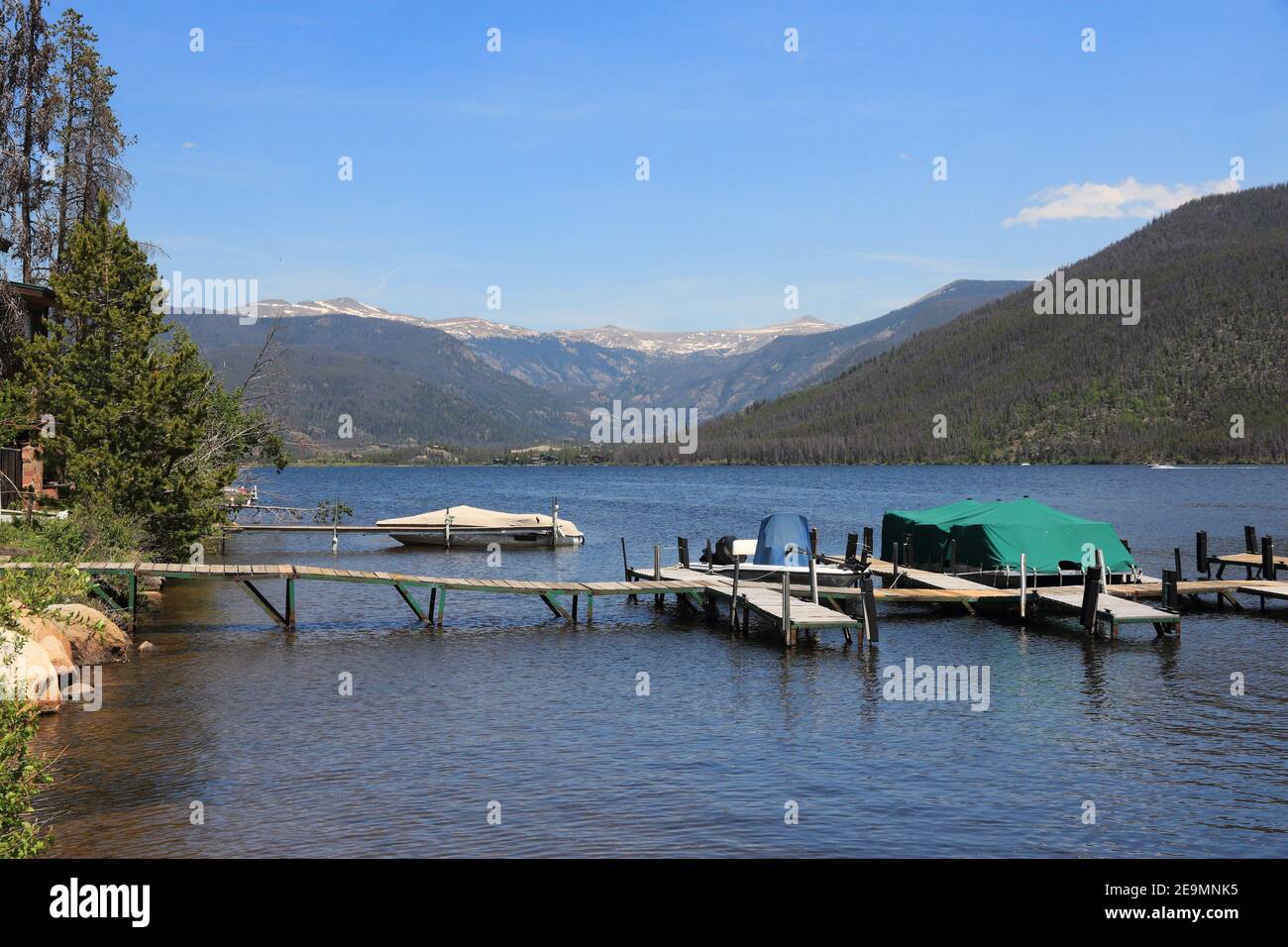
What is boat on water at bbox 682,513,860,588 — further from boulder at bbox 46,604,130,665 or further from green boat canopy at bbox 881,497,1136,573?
boulder at bbox 46,604,130,665

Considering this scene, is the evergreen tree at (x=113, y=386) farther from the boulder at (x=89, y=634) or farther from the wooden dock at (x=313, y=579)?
the boulder at (x=89, y=634)

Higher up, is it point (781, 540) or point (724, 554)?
point (781, 540)

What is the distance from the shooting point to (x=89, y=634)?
92.6 ft

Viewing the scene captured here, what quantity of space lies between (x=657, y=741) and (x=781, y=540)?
20.3m

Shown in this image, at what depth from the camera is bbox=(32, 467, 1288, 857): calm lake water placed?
16391 millimetres

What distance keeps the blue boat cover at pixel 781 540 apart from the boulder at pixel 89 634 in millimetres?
21891

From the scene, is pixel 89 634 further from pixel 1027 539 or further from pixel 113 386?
pixel 1027 539

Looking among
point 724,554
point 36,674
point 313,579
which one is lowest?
point 36,674

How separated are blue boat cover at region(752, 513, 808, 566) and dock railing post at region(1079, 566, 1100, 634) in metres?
9.99

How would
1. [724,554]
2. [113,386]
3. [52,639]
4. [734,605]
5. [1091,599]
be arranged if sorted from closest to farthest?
[52,639]
[1091,599]
[734,605]
[113,386]
[724,554]

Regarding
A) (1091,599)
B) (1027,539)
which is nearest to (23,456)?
(1027,539)
